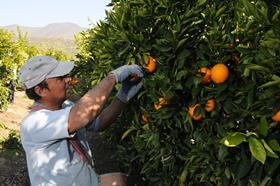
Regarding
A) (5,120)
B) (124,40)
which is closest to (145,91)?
(124,40)

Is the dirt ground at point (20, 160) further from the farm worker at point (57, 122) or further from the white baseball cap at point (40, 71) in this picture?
the white baseball cap at point (40, 71)

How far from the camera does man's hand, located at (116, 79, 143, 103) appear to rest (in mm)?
3241

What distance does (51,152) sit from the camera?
9.04 ft

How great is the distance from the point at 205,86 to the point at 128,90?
744 millimetres

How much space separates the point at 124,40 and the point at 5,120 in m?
8.55

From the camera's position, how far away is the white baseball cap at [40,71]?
112 inches

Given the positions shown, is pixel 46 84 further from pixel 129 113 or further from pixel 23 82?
pixel 129 113

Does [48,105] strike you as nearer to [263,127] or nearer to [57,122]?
[57,122]

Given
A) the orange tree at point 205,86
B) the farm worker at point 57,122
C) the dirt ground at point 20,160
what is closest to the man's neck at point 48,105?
the farm worker at point 57,122

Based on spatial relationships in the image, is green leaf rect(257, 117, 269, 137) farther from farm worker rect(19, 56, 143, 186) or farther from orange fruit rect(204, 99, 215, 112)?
farm worker rect(19, 56, 143, 186)

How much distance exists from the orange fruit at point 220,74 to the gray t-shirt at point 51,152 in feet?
3.30

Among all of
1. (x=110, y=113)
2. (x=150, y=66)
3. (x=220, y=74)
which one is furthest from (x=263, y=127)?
(x=110, y=113)

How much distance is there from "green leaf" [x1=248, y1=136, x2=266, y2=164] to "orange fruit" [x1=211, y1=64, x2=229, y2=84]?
0.66 meters

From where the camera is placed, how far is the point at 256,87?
2424 millimetres
